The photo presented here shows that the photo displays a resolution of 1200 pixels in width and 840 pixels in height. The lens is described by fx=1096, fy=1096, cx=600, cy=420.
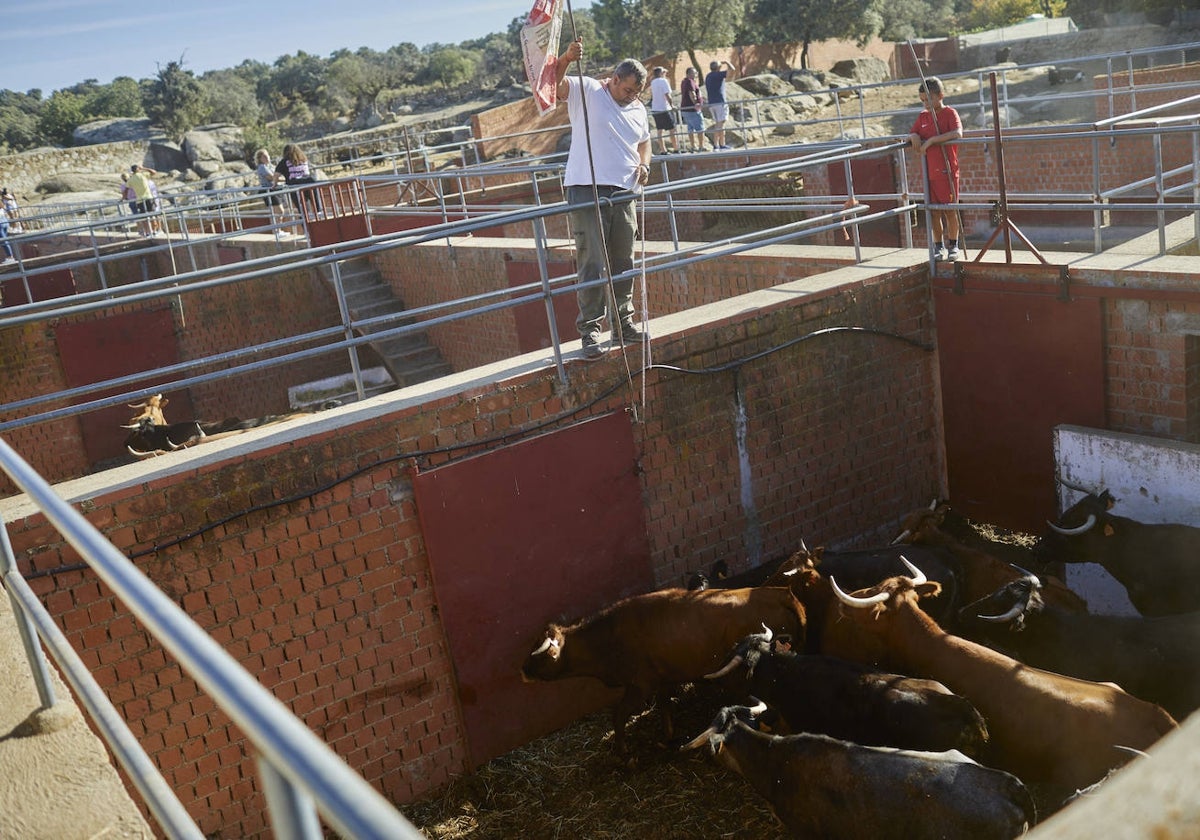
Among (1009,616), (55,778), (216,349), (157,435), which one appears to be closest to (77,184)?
(216,349)

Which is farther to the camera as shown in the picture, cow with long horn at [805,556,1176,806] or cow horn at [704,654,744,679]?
cow horn at [704,654,744,679]

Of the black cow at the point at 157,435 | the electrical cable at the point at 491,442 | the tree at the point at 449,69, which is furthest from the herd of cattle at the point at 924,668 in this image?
the tree at the point at 449,69

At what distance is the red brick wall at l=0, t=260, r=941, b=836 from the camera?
607cm

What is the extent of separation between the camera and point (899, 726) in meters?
5.63

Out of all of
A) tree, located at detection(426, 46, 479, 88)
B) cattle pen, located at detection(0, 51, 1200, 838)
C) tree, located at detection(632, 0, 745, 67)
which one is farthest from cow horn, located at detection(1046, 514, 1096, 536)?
tree, located at detection(426, 46, 479, 88)

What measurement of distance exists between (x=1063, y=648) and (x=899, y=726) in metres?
1.28

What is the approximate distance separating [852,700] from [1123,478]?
293 cm

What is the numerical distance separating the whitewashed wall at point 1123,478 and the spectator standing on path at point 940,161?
75.4 inches

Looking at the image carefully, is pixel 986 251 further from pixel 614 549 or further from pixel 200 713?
pixel 200 713

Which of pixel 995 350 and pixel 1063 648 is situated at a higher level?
pixel 995 350

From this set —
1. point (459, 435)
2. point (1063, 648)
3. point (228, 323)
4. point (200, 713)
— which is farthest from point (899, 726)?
point (228, 323)

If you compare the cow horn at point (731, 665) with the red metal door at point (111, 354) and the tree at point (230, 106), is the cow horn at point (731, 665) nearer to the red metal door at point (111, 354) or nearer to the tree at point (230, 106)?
the red metal door at point (111, 354)

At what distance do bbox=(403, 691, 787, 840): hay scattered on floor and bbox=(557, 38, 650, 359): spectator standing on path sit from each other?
2.55m

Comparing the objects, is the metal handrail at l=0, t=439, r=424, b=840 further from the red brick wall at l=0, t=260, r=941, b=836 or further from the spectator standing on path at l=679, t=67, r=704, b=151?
the spectator standing on path at l=679, t=67, r=704, b=151
